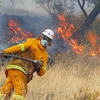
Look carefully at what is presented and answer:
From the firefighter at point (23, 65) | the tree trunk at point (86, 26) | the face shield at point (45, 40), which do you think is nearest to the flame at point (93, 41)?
the tree trunk at point (86, 26)

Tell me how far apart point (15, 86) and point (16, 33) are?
29.4 ft

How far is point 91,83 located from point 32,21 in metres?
9.31


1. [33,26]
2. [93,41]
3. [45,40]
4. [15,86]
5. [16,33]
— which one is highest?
[33,26]

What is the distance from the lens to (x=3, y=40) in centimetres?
1502

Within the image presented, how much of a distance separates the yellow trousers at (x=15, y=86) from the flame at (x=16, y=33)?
26.1 ft

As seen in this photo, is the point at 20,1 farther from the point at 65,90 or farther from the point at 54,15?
the point at 65,90

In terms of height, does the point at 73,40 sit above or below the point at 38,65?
above

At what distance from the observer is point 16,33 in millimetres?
15445

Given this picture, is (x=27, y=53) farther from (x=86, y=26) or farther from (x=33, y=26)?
(x=33, y=26)

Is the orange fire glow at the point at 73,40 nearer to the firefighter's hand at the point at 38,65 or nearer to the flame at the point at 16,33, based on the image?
the flame at the point at 16,33

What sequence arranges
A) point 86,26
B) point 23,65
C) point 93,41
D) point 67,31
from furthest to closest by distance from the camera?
1. point 86,26
2. point 67,31
3. point 93,41
4. point 23,65

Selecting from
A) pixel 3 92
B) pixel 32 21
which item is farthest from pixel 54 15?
pixel 3 92

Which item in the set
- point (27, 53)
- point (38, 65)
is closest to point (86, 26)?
point (27, 53)

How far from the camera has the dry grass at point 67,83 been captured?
7.95 m
